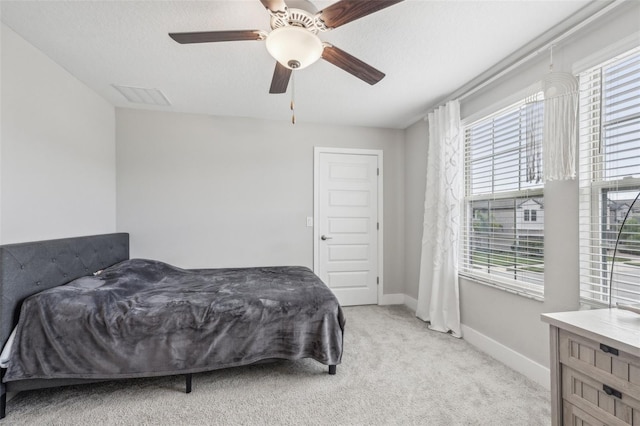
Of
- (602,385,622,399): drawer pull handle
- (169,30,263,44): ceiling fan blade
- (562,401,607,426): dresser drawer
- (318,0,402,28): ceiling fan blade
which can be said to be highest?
(318,0,402,28): ceiling fan blade

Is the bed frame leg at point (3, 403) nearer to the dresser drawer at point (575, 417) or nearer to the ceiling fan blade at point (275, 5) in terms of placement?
the ceiling fan blade at point (275, 5)

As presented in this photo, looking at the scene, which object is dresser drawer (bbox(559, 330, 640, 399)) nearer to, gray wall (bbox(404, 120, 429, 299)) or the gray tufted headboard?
gray wall (bbox(404, 120, 429, 299))

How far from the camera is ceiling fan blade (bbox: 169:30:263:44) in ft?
4.90

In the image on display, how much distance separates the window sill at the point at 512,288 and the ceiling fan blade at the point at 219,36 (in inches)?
102

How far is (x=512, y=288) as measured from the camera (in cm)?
238

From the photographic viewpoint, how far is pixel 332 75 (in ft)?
8.35

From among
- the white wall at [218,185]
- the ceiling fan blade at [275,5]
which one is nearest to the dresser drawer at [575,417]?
the ceiling fan blade at [275,5]

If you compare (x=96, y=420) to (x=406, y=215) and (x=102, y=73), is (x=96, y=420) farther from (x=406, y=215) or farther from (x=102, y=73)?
(x=406, y=215)

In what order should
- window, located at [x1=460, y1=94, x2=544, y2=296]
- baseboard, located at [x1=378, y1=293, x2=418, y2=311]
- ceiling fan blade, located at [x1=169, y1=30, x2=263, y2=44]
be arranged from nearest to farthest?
ceiling fan blade, located at [x1=169, y1=30, x2=263, y2=44], window, located at [x1=460, y1=94, x2=544, y2=296], baseboard, located at [x1=378, y1=293, x2=418, y2=311]

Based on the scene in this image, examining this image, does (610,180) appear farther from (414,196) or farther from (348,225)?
(348,225)

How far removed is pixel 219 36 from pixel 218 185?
2.29m

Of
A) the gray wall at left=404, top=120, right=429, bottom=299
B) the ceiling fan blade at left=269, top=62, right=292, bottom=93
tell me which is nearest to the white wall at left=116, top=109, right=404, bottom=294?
the gray wall at left=404, top=120, right=429, bottom=299

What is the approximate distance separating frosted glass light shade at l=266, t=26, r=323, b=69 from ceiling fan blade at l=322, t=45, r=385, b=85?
0.35 feet

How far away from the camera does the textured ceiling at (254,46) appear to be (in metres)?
1.76
